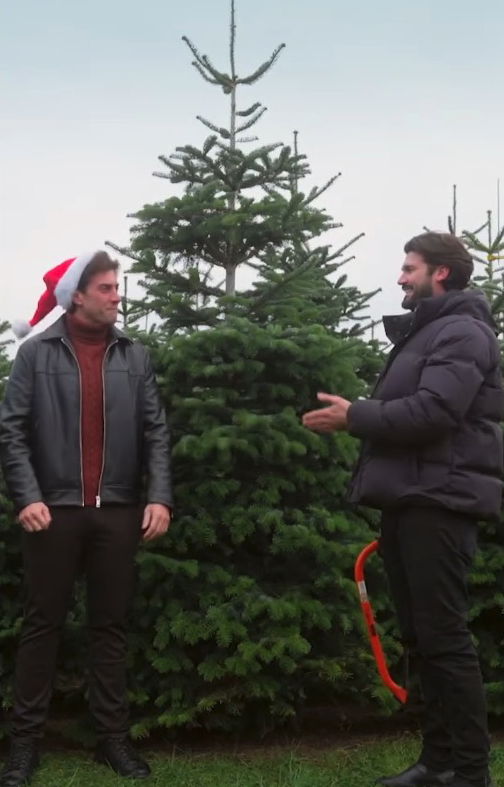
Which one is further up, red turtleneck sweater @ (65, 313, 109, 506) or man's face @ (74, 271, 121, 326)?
man's face @ (74, 271, 121, 326)

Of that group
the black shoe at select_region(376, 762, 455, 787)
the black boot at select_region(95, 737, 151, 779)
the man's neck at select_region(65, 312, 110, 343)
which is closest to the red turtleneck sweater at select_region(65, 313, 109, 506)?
the man's neck at select_region(65, 312, 110, 343)

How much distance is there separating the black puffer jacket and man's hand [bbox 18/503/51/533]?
51.8 inches

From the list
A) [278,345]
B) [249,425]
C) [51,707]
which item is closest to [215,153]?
[278,345]

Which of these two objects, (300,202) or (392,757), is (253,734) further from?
(300,202)

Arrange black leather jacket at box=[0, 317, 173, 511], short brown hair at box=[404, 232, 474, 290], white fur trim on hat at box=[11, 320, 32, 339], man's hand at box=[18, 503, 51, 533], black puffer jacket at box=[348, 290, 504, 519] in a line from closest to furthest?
1. black puffer jacket at box=[348, 290, 504, 519]
2. short brown hair at box=[404, 232, 474, 290]
3. man's hand at box=[18, 503, 51, 533]
4. black leather jacket at box=[0, 317, 173, 511]
5. white fur trim on hat at box=[11, 320, 32, 339]

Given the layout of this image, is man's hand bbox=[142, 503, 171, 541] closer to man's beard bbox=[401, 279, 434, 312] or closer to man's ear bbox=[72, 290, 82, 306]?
man's ear bbox=[72, 290, 82, 306]

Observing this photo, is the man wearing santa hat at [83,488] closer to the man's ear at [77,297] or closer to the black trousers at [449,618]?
the man's ear at [77,297]

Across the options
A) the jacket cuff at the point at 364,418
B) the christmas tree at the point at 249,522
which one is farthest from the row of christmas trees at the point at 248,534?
the jacket cuff at the point at 364,418

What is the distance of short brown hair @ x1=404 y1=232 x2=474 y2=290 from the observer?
400 cm

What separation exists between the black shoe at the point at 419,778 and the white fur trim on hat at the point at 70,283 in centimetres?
252

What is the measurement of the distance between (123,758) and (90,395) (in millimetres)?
1615

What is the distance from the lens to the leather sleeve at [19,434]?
4.17 meters

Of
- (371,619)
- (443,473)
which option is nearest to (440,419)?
Answer: (443,473)

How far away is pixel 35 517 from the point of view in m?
4.13
